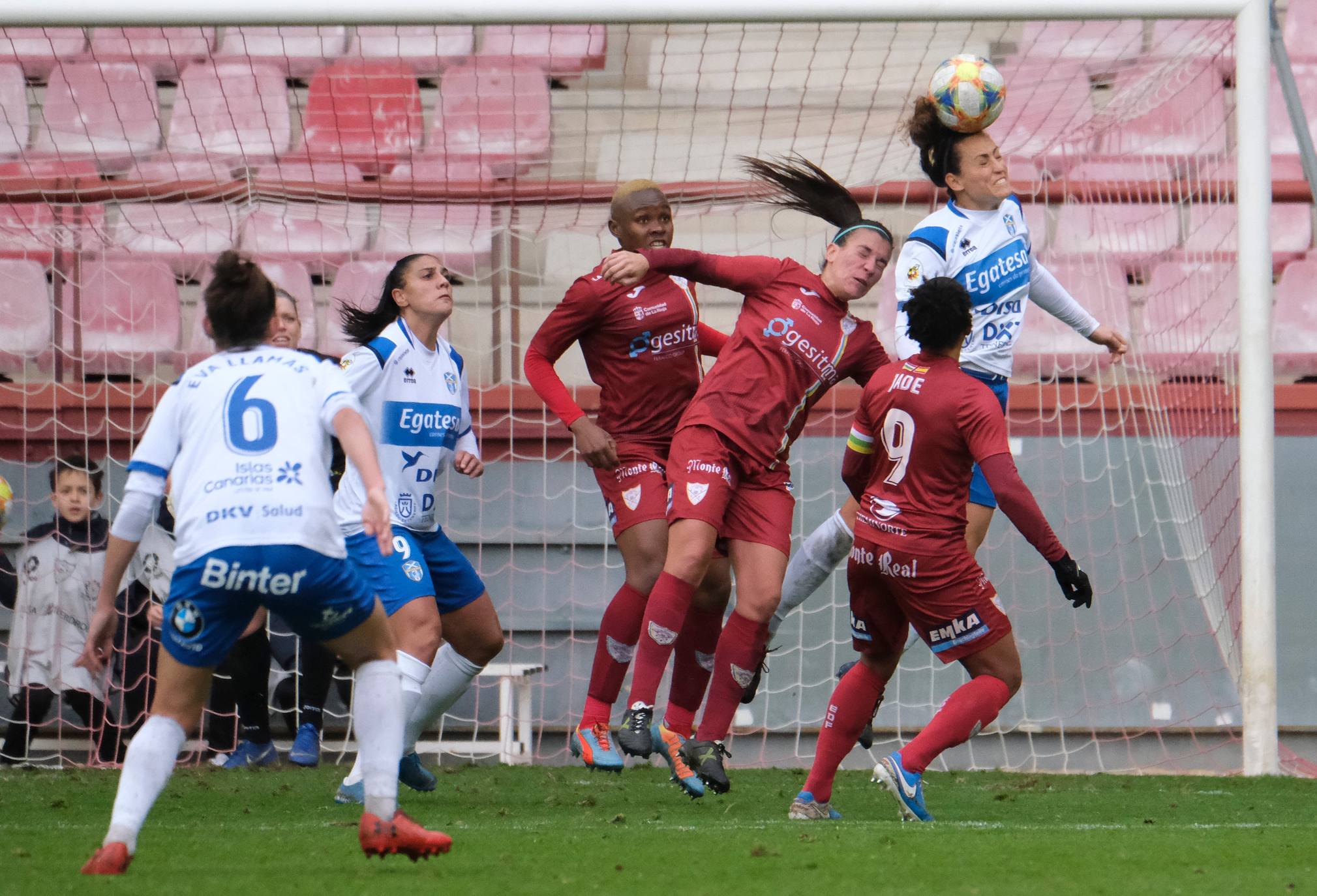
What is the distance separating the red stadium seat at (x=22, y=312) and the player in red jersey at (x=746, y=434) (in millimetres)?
5355

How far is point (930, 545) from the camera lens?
4.70m

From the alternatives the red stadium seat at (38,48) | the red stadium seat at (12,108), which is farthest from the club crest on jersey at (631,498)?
the red stadium seat at (38,48)

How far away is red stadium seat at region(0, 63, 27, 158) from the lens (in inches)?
388

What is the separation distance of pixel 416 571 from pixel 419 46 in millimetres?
6502

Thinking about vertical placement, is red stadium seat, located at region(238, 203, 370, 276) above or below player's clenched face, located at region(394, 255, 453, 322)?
above

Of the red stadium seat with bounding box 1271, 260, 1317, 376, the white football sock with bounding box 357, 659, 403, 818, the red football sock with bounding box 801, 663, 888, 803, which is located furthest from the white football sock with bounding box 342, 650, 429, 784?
the red stadium seat with bounding box 1271, 260, 1317, 376

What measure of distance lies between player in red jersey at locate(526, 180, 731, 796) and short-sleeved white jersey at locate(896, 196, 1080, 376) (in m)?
0.95

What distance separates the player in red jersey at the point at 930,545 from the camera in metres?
4.68

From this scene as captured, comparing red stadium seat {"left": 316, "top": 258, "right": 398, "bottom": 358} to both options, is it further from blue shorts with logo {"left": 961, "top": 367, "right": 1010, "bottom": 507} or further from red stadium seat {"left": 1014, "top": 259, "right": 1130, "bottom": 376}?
blue shorts with logo {"left": 961, "top": 367, "right": 1010, "bottom": 507}

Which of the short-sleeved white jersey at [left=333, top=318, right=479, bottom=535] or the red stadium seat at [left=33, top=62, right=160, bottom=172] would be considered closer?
the short-sleeved white jersey at [left=333, top=318, right=479, bottom=535]

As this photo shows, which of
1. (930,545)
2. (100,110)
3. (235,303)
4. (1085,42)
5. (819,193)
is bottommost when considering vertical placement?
(930,545)

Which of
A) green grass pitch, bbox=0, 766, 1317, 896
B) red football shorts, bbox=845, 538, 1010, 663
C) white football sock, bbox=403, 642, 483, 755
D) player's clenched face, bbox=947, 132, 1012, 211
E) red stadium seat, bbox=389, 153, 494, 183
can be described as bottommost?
green grass pitch, bbox=0, 766, 1317, 896

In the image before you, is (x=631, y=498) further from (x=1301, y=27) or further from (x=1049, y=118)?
(x=1301, y=27)

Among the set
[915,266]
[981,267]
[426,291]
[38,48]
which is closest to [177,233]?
[38,48]
